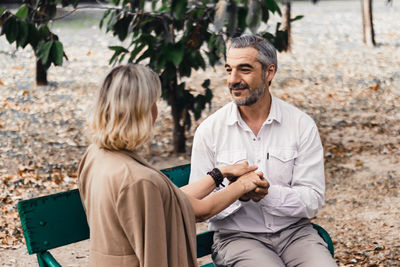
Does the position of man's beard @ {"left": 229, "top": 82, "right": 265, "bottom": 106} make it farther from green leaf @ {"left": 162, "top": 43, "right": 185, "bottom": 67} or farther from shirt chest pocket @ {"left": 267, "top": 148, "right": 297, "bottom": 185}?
green leaf @ {"left": 162, "top": 43, "right": 185, "bottom": 67}

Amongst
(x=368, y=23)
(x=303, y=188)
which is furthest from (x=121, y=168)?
(x=368, y=23)

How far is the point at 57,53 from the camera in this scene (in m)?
3.94

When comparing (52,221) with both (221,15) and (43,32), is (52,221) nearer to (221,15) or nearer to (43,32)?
(221,15)

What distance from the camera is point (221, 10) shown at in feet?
12.4

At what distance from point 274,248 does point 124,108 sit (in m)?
1.34

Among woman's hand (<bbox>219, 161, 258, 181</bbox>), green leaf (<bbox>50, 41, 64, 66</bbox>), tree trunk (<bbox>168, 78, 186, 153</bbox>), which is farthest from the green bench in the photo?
tree trunk (<bbox>168, 78, 186, 153</bbox>)

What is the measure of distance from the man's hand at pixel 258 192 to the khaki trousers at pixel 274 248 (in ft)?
0.73

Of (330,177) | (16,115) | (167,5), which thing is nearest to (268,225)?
(167,5)

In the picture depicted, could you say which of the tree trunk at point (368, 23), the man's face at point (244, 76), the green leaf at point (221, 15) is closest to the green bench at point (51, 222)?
the man's face at point (244, 76)

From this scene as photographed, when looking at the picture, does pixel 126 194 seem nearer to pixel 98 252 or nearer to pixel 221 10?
pixel 98 252

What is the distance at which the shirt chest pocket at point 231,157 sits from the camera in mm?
3121

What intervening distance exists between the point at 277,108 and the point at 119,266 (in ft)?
4.66

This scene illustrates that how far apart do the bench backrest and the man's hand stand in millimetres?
871

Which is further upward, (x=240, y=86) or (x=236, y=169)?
(x=240, y=86)
